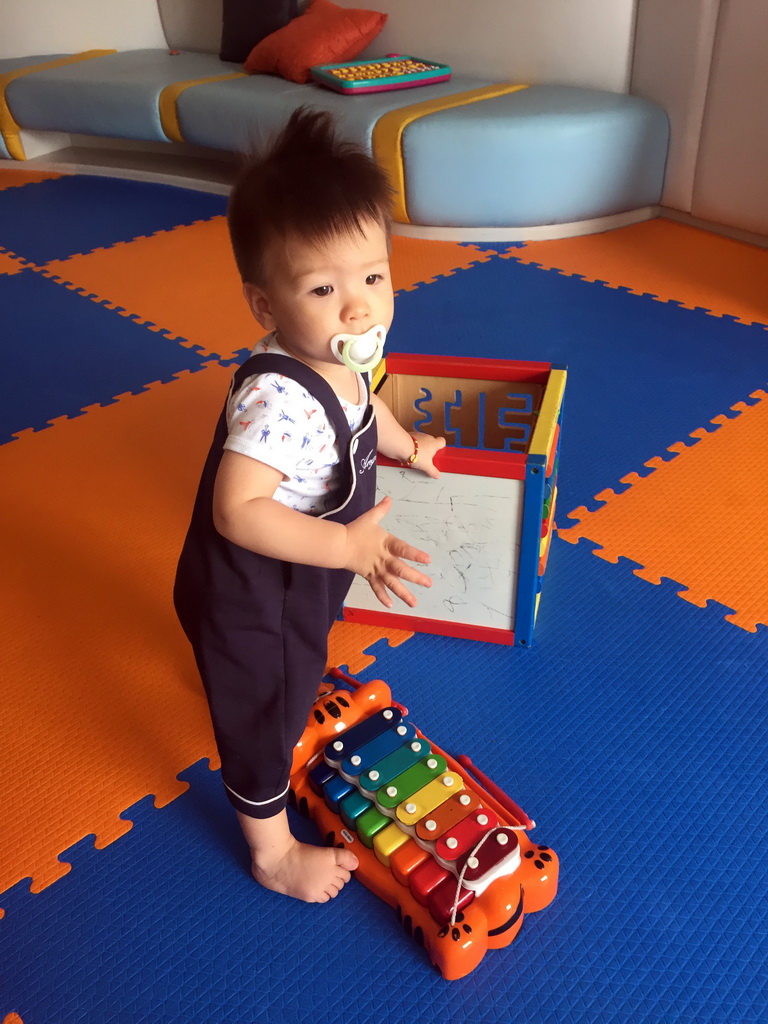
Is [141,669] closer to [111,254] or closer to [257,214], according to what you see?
[257,214]

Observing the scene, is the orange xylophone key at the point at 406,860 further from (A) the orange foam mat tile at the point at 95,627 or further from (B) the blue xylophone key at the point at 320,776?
(A) the orange foam mat tile at the point at 95,627

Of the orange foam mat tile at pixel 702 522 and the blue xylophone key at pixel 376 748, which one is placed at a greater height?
the blue xylophone key at pixel 376 748

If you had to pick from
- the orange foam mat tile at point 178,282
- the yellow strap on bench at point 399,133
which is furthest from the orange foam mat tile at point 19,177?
the yellow strap on bench at point 399,133

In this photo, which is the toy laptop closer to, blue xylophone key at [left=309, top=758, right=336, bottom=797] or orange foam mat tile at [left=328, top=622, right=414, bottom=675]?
orange foam mat tile at [left=328, top=622, right=414, bottom=675]

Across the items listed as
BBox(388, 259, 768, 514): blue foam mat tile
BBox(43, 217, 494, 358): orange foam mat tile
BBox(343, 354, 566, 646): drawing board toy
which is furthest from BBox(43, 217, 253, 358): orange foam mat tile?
BBox(343, 354, 566, 646): drawing board toy

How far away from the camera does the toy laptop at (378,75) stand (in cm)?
279

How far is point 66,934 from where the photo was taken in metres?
0.86

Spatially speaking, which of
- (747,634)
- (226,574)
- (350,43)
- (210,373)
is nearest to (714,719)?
(747,634)

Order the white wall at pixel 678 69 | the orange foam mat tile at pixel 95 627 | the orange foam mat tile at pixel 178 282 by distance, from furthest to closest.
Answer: the white wall at pixel 678 69, the orange foam mat tile at pixel 178 282, the orange foam mat tile at pixel 95 627

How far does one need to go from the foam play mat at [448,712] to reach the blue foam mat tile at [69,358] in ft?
0.04

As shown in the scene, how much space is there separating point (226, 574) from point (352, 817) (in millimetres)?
331

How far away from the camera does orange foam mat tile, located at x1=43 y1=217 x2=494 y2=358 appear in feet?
7.02

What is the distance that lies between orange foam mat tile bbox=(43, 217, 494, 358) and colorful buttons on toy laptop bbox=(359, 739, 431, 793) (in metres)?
1.30

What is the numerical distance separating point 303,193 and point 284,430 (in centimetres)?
20
